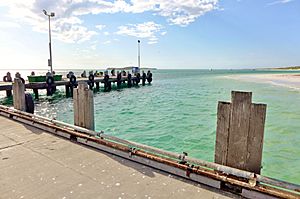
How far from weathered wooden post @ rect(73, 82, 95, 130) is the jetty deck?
0.69 m

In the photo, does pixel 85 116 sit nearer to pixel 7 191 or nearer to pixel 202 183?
pixel 7 191

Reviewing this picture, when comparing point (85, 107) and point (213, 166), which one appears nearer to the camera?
point (213, 166)

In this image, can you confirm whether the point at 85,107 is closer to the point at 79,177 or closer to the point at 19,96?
the point at 79,177

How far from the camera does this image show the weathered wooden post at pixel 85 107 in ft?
17.2

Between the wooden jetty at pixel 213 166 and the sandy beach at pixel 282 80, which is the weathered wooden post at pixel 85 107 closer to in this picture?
the wooden jetty at pixel 213 166

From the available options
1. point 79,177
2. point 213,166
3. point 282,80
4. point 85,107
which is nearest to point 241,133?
point 213,166

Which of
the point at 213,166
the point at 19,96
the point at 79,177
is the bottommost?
the point at 79,177

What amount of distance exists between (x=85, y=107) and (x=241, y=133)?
3.48 meters

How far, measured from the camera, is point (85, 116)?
5.27m

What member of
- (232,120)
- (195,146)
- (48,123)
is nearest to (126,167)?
(232,120)

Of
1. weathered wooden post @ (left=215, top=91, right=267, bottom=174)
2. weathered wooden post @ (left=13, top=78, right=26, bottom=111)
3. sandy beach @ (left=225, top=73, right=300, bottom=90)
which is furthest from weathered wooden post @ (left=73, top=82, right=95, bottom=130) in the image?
sandy beach @ (left=225, top=73, right=300, bottom=90)

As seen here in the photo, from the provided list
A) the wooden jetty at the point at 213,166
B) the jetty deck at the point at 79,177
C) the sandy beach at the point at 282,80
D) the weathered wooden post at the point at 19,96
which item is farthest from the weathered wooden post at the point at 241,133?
the sandy beach at the point at 282,80

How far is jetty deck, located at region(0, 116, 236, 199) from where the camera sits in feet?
9.66

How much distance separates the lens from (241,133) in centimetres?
320
